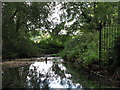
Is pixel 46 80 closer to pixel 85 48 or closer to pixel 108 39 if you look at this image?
pixel 108 39

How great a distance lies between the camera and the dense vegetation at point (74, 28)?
612 cm

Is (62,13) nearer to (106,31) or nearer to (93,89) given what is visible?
(106,31)

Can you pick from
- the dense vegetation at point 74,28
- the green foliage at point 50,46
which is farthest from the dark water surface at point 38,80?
the green foliage at point 50,46

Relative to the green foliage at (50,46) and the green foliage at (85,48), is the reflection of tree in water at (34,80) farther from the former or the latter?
the green foliage at (50,46)

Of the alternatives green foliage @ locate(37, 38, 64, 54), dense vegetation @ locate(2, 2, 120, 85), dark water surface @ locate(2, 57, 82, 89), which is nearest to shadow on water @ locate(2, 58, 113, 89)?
dark water surface @ locate(2, 57, 82, 89)

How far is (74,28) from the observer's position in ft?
44.6

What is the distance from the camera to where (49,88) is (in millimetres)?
4246

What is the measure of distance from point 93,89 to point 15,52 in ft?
40.8

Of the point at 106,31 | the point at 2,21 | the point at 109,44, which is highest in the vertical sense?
the point at 2,21

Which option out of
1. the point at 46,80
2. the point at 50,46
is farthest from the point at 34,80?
the point at 50,46

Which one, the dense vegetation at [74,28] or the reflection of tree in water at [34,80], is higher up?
the dense vegetation at [74,28]

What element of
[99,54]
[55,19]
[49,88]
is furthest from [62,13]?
[49,88]

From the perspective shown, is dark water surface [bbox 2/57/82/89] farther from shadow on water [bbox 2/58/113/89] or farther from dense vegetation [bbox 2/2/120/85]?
dense vegetation [bbox 2/2/120/85]

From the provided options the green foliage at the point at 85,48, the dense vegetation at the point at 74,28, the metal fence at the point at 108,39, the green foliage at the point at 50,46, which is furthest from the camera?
the green foliage at the point at 50,46
